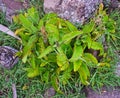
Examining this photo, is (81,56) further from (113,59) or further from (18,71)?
(18,71)

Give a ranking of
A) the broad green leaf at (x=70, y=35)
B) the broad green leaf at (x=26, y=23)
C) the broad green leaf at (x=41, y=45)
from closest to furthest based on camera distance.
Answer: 1. the broad green leaf at (x=70, y=35)
2. the broad green leaf at (x=41, y=45)
3. the broad green leaf at (x=26, y=23)

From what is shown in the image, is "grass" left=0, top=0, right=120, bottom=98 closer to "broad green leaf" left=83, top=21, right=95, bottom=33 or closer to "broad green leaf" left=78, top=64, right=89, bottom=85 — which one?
"broad green leaf" left=78, top=64, right=89, bottom=85

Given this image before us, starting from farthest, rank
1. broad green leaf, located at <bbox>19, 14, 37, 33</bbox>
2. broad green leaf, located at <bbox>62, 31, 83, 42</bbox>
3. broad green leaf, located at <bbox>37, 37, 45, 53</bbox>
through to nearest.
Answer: broad green leaf, located at <bbox>19, 14, 37, 33</bbox>, broad green leaf, located at <bbox>37, 37, 45, 53</bbox>, broad green leaf, located at <bbox>62, 31, 83, 42</bbox>

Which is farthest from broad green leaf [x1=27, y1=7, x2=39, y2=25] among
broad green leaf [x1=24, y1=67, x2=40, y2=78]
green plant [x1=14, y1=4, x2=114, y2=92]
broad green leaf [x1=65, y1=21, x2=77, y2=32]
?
broad green leaf [x1=24, y1=67, x2=40, y2=78]

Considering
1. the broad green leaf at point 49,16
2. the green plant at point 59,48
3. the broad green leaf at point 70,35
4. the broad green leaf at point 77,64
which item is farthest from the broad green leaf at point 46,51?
the broad green leaf at point 49,16

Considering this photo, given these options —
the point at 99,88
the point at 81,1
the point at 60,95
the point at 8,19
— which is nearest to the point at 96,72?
the point at 99,88

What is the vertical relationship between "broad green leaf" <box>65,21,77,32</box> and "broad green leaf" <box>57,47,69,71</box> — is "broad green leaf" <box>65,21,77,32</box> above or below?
above

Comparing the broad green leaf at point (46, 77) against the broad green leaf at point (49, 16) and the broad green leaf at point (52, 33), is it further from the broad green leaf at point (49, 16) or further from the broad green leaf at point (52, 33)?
the broad green leaf at point (49, 16)
